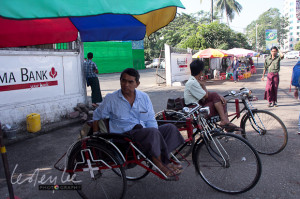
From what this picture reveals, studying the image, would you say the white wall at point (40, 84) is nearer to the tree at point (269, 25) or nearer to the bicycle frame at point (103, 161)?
the bicycle frame at point (103, 161)

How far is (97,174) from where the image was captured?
282 cm

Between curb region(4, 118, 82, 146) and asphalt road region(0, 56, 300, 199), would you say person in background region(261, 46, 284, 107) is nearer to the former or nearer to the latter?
asphalt road region(0, 56, 300, 199)

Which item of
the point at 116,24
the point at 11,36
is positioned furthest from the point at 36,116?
the point at 116,24

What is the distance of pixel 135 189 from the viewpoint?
124 inches

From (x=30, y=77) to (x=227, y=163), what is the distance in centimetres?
486

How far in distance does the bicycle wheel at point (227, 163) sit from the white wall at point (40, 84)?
4413mm

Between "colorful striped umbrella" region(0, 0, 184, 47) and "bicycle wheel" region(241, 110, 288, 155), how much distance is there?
6.83 feet

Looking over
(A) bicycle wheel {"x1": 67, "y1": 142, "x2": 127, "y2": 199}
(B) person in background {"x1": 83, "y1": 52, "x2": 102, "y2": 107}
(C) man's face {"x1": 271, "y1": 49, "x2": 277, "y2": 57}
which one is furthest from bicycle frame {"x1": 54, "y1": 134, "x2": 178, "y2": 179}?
(C) man's face {"x1": 271, "y1": 49, "x2": 277, "y2": 57}

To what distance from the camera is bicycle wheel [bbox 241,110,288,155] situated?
385 centimetres

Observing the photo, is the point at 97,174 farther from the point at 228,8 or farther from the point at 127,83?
the point at 228,8

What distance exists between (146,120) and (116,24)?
152cm

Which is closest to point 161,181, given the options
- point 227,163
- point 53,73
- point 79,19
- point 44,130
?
point 227,163

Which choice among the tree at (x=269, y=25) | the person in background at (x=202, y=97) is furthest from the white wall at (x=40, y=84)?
the tree at (x=269, y=25)

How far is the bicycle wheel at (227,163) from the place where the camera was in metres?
2.80
